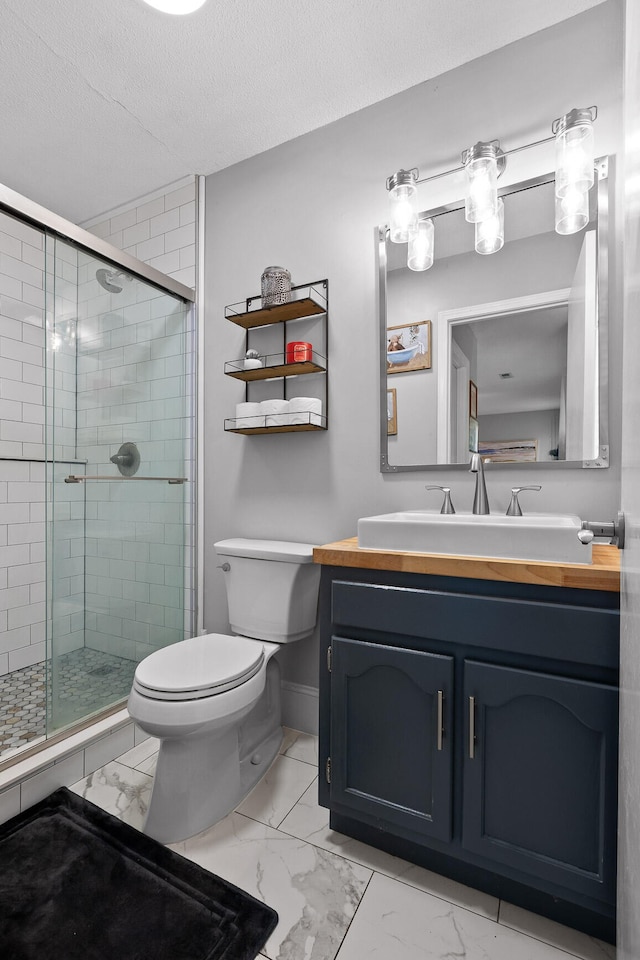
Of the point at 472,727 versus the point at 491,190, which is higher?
the point at 491,190

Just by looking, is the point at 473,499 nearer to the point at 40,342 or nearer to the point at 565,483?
the point at 565,483

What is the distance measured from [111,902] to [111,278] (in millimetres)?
1993

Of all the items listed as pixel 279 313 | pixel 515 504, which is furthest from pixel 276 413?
pixel 515 504

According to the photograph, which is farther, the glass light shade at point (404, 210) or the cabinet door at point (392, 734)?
the glass light shade at point (404, 210)

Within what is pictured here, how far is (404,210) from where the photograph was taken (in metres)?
1.60

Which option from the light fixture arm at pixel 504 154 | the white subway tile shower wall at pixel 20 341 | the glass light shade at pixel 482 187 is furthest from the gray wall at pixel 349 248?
the white subway tile shower wall at pixel 20 341

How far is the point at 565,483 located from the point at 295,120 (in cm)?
176

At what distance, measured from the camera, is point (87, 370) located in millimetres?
1750

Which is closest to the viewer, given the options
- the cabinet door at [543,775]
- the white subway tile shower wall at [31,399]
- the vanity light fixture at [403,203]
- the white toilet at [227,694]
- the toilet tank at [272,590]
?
the cabinet door at [543,775]

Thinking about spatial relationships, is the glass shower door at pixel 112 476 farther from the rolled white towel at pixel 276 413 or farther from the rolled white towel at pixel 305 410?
the rolled white towel at pixel 305 410

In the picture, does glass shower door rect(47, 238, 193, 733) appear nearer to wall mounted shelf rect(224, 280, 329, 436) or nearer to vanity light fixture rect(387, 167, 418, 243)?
wall mounted shelf rect(224, 280, 329, 436)

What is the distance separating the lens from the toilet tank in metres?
1.70

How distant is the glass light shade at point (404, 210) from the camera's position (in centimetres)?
160

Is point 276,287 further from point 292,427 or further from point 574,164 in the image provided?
point 574,164
